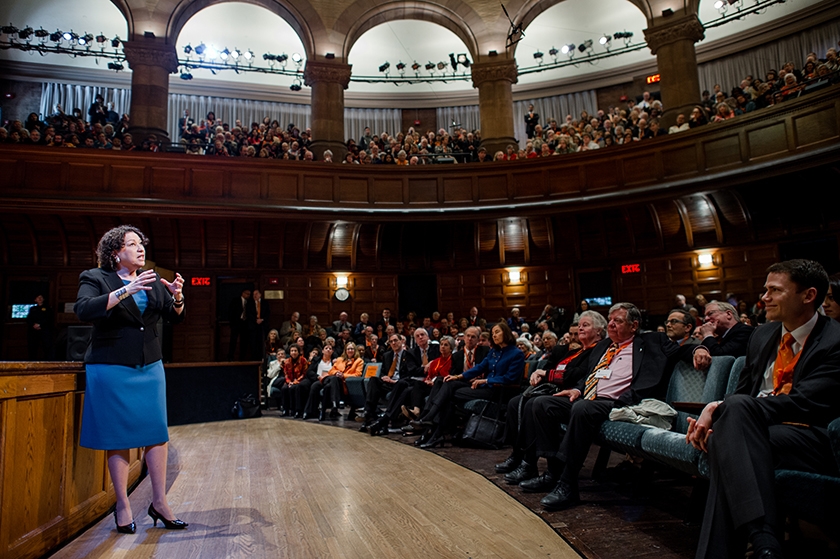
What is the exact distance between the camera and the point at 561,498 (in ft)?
9.32

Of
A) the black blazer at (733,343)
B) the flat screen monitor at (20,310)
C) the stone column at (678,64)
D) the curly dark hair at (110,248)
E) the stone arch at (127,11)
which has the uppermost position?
the stone arch at (127,11)

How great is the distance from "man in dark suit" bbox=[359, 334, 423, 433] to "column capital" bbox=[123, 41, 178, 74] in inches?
315

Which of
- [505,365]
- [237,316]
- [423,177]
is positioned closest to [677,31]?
[423,177]

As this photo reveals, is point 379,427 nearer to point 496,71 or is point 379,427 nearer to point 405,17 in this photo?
point 496,71

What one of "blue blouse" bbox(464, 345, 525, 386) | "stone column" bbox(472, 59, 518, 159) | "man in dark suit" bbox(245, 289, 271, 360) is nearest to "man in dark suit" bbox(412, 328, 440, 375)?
"blue blouse" bbox(464, 345, 525, 386)

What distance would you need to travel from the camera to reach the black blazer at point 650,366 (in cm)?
307

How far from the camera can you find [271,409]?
878cm

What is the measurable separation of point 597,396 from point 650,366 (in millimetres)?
357

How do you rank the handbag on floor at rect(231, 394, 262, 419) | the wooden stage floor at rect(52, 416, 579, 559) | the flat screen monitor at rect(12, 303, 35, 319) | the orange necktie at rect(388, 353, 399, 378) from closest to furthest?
the wooden stage floor at rect(52, 416, 579, 559) → the orange necktie at rect(388, 353, 399, 378) → the handbag on floor at rect(231, 394, 262, 419) → the flat screen monitor at rect(12, 303, 35, 319)

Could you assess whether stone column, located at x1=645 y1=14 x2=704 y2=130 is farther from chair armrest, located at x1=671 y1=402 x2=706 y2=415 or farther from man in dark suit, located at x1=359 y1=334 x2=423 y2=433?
chair armrest, located at x1=671 y1=402 x2=706 y2=415

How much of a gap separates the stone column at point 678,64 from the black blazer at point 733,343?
7.79 meters

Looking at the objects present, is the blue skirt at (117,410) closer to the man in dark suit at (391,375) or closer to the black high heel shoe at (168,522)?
the black high heel shoe at (168,522)

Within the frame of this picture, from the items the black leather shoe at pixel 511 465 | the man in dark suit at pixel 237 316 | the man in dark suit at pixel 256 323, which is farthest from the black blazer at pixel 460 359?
the man in dark suit at pixel 237 316

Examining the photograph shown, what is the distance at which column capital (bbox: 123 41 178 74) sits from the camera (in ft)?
34.7
